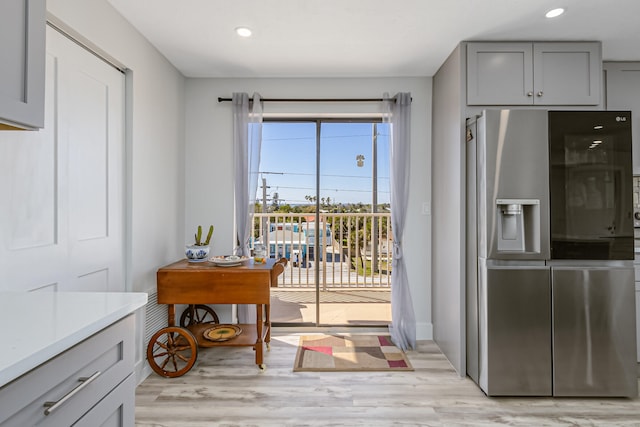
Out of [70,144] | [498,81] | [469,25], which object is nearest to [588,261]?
[498,81]

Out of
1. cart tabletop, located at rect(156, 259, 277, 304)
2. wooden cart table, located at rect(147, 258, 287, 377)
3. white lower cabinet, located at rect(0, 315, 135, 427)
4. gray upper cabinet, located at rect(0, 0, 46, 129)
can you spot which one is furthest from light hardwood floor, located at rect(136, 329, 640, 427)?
gray upper cabinet, located at rect(0, 0, 46, 129)

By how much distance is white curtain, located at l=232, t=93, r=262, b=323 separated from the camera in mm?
3199

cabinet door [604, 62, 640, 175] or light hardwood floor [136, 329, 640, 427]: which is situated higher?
cabinet door [604, 62, 640, 175]

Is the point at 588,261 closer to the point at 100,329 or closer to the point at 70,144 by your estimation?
the point at 100,329

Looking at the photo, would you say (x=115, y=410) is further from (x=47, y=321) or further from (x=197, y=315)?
(x=197, y=315)

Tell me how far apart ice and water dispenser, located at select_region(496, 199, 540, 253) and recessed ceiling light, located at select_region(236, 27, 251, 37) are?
2007mm

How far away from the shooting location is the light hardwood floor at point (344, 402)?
206 centimetres

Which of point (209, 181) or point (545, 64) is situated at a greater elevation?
point (545, 64)

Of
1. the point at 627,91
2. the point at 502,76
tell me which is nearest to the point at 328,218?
the point at 502,76

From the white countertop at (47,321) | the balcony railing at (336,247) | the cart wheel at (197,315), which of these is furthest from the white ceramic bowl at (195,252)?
the white countertop at (47,321)

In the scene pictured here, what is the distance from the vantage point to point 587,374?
7.49 feet

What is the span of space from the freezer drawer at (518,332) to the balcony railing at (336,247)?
1654 mm

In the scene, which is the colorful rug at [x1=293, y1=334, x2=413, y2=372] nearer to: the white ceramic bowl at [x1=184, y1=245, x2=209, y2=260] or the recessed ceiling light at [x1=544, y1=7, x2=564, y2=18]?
the white ceramic bowl at [x1=184, y1=245, x2=209, y2=260]

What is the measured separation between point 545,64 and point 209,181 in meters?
2.86
